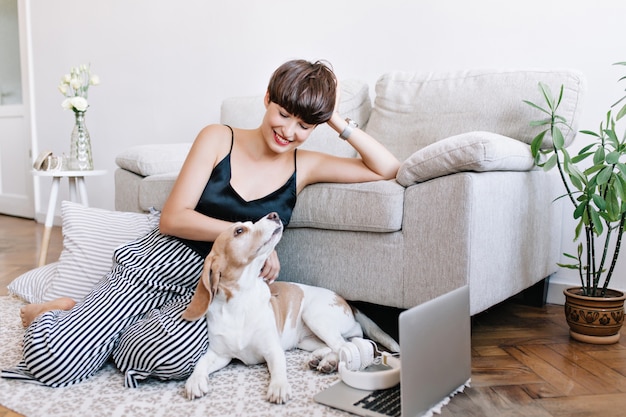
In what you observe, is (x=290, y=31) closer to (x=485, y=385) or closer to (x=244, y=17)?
(x=244, y=17)

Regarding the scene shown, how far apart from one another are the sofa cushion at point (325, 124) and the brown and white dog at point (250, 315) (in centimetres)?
95

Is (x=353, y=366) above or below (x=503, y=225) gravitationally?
below

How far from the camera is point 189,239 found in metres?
1.78

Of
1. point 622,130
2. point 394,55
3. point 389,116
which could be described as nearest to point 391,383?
point 389,116

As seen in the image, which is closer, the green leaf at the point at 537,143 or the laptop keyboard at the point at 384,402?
the laptop keyboard at the point at 384,402

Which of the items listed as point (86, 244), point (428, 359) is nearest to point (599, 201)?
point (428, 359)

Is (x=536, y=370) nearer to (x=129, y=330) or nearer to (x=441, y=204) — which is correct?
(x=441, y=204)

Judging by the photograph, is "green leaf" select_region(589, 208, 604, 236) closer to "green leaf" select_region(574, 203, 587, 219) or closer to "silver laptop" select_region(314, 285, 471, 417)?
"green leaf" select_region(574, 203, 587, 219)

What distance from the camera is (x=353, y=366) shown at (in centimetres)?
150

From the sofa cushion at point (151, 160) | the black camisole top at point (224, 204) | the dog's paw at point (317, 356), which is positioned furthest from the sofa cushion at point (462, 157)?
the sofa cushion at point (151, 160)

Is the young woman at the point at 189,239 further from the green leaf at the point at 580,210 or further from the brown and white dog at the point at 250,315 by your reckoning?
the green leaf at the point at 580,210

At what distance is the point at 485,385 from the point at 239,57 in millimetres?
2463

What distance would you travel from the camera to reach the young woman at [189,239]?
1.49 meters

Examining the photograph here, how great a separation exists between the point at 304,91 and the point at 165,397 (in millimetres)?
896
